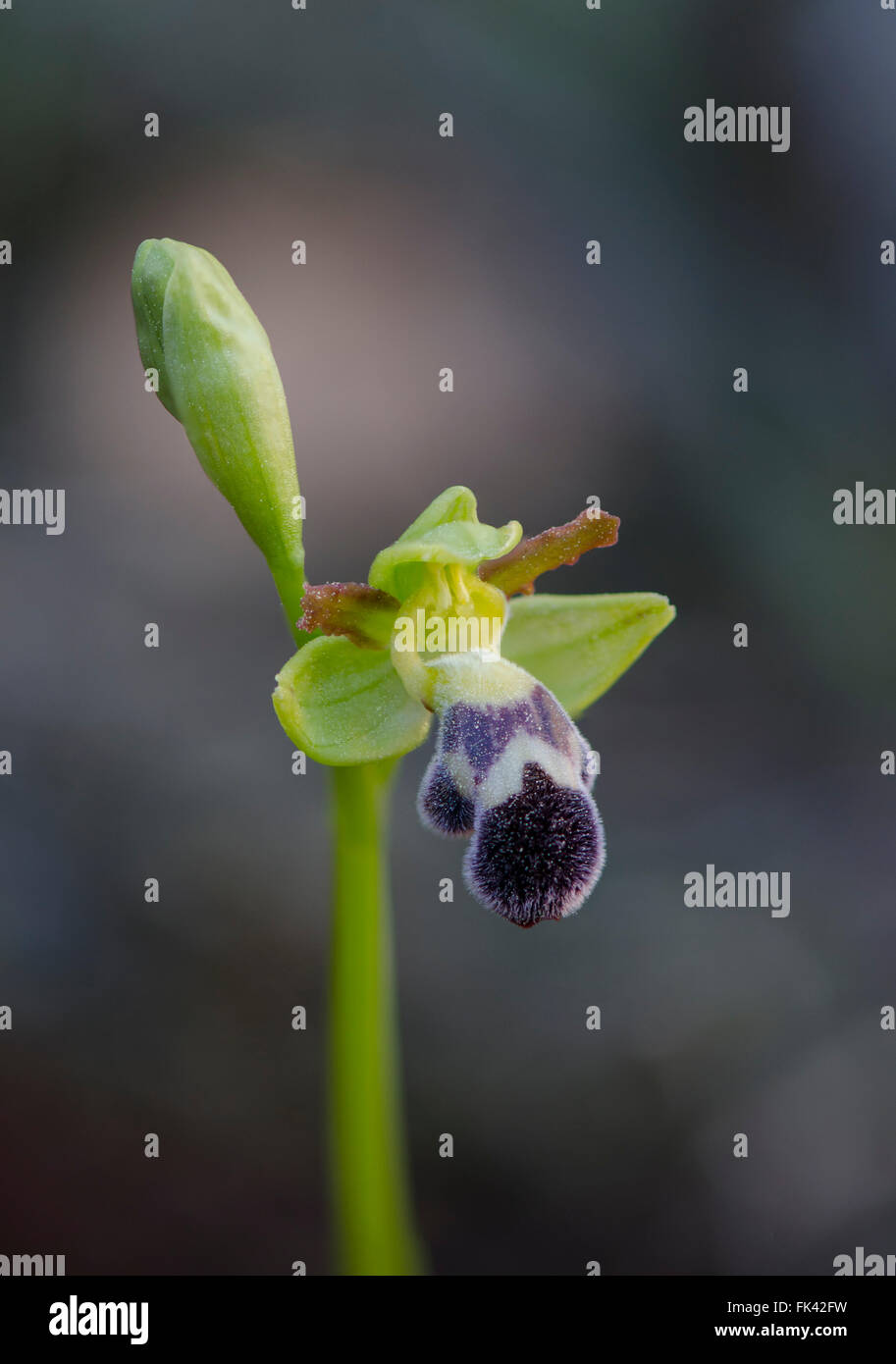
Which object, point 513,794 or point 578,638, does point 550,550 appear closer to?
point 578,638

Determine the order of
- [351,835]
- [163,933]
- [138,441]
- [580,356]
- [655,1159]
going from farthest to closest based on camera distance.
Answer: [580,356]
[138,441]
[163,933]
[655,1159]
[351,835]

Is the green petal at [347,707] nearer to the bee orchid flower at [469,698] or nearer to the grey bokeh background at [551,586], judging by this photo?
the bee orchid flower at [469,698]

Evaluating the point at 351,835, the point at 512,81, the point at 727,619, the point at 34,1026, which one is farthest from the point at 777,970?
the point at 512,81

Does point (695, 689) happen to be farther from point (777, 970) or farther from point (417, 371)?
point (417, 371)

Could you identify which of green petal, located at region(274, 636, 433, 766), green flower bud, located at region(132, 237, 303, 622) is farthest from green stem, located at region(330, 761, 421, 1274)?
green flower bud, located at region(132, 237, 303, 622)

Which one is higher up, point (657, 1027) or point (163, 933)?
point (163, 933)

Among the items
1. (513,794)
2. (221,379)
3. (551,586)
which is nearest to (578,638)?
(513,794)
